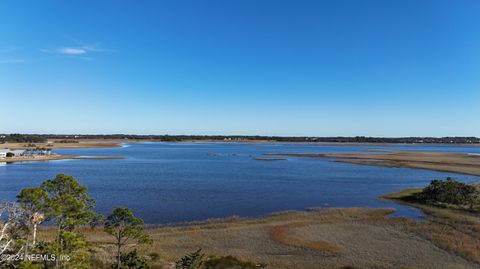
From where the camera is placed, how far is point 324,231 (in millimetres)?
35594

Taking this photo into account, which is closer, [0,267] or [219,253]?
[0,267]

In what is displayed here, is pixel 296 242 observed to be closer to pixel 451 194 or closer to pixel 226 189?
pixel 451 194

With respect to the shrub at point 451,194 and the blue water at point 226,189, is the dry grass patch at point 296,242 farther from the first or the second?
the shrub at point 451,194

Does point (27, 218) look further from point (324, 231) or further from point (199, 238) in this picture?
point (324, 231)

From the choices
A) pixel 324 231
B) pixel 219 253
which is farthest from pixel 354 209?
pixel 219 253

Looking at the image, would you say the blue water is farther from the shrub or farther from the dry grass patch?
the dry grass patch

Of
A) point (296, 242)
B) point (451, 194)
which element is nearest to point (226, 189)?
point (296, 242)

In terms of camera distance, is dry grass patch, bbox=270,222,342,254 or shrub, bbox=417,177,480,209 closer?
dry grass patch, bbox=270,222,342,254

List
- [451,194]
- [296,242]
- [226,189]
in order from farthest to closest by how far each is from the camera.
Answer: [226,189]
[451,194]
[296,242]

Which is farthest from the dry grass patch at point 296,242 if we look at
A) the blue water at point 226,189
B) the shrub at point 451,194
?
the shrub at point 451,194

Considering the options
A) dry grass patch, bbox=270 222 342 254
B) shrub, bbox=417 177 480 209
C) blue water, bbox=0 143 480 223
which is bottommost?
dry grass patch, bbox=270 222 342 254

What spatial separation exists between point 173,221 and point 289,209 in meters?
14.3

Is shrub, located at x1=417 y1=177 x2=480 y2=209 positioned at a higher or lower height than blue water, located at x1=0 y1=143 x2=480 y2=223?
higher

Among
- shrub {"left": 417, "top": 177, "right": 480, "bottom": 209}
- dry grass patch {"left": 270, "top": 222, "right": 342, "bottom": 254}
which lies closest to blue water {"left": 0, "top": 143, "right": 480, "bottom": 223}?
shrub {"left": 417, "top": 177, "right": 480, "bottom": 209}
